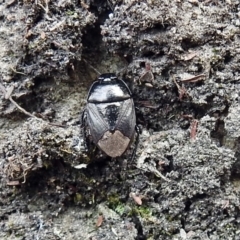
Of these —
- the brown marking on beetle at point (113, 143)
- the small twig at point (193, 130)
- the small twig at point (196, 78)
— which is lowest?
the brown marking on beetle at point (113, 143)

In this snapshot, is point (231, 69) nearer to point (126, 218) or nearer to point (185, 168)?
point (185, 168)

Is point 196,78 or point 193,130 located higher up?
point 196,78

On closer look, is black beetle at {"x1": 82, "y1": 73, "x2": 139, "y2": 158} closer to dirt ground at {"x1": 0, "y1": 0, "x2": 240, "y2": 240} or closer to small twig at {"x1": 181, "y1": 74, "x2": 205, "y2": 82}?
dirt ground at {"x1": 0, "y1": 0, "x2": 240, "y2": 240}

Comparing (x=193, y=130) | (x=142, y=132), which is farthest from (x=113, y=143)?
(x=193, y=130)

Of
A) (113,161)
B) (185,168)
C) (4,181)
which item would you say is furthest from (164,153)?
(4,181)

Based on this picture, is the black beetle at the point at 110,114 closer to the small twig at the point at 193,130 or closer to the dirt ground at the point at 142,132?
the dirt ground at the point at 142,132

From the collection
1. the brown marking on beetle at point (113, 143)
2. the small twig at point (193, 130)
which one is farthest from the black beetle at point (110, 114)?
the small twig at point (193, 130)

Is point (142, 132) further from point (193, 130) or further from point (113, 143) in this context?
point (193, 130)
